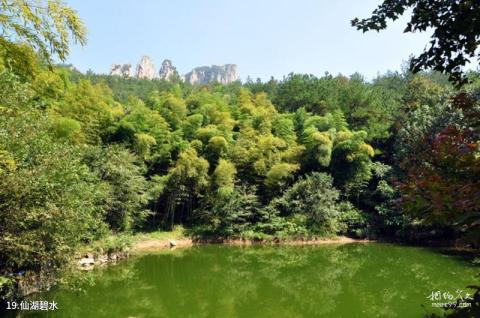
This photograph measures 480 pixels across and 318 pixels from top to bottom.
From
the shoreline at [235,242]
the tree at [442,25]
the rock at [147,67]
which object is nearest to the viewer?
the tree at [442,25]

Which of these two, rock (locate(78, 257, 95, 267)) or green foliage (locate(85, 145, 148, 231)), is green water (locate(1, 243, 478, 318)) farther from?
green foliage (locate(85, 145, 148, 231))

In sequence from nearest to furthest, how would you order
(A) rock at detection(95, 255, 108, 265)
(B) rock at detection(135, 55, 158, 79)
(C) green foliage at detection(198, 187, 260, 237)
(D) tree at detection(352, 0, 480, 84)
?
(D) tree at detection(352, 0, 480, 84)
(A) rock at detection(95, 255, 108, 265)
(C) green foliage at detection(198, 187, 260, 237)
(B) rock at detection(135, 55, 158, 79)

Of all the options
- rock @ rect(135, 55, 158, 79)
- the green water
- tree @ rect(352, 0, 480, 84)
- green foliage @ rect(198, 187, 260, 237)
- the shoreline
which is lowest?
the green water

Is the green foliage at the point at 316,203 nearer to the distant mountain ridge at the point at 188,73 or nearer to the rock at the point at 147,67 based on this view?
the distant mountain ridge at the point at 188,73

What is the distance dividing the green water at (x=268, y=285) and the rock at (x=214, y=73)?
109 metres

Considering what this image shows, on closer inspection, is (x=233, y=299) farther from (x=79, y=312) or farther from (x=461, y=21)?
(x=461, y=21)

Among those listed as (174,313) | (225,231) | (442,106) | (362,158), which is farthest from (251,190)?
(174,313)

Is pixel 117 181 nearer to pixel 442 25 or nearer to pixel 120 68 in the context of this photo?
pixel 442 25

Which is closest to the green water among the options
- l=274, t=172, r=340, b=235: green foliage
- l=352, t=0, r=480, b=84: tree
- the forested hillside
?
the forested hillside

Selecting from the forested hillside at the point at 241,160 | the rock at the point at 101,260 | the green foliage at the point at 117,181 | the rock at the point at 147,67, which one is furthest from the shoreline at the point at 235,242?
the rock at the point at 147,67

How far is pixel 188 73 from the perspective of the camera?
120m

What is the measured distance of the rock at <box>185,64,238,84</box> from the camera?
121 meters

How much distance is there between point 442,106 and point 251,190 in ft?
35.4

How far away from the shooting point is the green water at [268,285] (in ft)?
26.5
